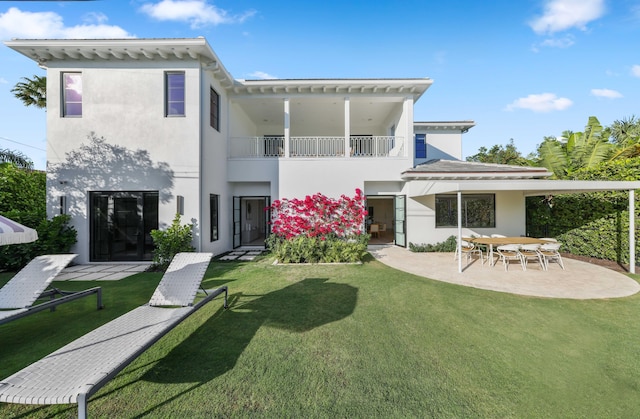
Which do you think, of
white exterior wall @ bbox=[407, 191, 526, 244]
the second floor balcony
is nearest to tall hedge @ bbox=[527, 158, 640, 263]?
white exterior wall @ bbox=[407, 191, 526, 244]

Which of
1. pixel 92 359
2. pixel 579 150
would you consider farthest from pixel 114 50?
pixel 579 150

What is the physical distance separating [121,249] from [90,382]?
861cm

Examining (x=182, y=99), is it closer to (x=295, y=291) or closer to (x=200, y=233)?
(x=200, y=233)

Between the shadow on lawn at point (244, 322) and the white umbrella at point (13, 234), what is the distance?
7.48ft

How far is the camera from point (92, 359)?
2.50 meters

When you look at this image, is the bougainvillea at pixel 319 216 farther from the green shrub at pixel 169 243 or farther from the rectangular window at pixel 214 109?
the rectangular window at pixel 214 109

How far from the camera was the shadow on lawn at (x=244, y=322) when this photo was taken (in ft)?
9.96

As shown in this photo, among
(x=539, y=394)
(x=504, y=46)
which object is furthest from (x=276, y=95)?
(x=539, y=394)

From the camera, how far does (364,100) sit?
11664 millimetres

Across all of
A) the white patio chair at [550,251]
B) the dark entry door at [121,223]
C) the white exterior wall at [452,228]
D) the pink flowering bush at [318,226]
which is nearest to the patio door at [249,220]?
the pink flowering bush at [318,226]

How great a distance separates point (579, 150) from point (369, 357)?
14.6 meters

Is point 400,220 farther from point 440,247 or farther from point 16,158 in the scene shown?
point 16,158

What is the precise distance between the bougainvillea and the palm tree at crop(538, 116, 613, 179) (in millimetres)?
9274

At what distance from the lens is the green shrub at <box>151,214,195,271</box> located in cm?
808
